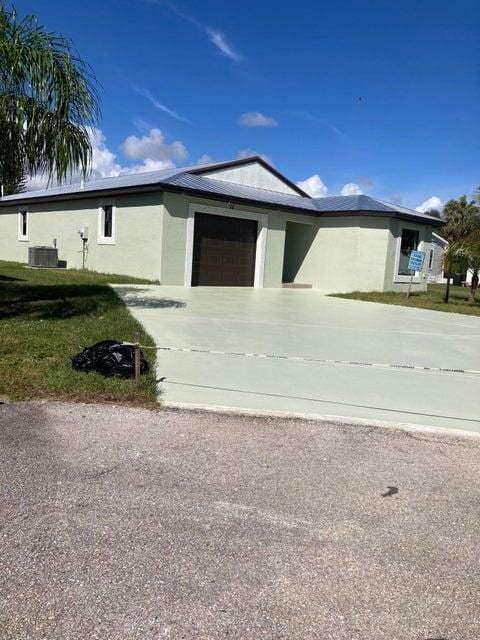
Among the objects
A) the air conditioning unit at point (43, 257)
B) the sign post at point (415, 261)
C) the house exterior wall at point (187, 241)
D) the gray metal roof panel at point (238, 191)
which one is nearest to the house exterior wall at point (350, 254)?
the house exterior wall at point (187, 241)

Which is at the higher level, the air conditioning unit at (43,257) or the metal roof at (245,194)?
the metal roof at (245,194)

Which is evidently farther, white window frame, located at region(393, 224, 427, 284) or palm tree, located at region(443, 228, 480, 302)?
white window frame, located at region(393, 224, 427, 284)

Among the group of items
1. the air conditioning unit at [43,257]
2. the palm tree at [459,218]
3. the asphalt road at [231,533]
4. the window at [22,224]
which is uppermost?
the palm tree at [459,218]

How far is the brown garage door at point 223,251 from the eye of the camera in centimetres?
1970

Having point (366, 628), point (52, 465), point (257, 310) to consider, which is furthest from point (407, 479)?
point (257, 310)

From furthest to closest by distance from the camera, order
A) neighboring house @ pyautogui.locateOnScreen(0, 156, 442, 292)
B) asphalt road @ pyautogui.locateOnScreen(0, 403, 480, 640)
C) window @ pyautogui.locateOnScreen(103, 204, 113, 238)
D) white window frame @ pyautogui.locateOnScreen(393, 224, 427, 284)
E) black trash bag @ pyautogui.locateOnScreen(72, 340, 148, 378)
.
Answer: white window frame @ pyautogui.locateOnScreen(393, 224, 427, 284) < window @ pyautogui.locateOnScreen(103, 204, 113, 238) < neighboring house @ pyautogui.locateOnScreen(0, 156, 442, 292) < black trash bag @ pyautogui.locateOnScreen(72, 340, 148, 378) < asphalt road @ pyautogui.locateOnScreen(0, 403, 480, 640)

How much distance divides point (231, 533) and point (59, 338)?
210 inches

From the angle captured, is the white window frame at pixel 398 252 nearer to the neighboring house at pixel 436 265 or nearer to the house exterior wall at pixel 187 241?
the house exterior wall at pixel 187 241

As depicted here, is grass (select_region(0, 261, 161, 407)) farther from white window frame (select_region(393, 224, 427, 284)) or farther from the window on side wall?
white window frame (select_region(393, 224, 427, 284))

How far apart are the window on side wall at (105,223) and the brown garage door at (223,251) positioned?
3.76 metres

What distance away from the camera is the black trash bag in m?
5.96

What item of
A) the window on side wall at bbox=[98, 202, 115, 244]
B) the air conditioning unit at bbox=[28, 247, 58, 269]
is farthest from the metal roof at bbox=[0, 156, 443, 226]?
the air conditioning unit at bbox=[28, 247, 58, 269]

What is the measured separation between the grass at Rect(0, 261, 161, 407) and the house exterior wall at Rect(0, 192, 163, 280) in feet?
15.7

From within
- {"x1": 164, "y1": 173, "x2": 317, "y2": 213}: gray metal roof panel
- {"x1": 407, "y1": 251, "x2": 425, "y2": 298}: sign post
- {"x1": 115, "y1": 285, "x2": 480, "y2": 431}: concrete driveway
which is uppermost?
{"x1": 164, "y1": 173, "x2": 317, "y2": 213}: gray metal roof panel
